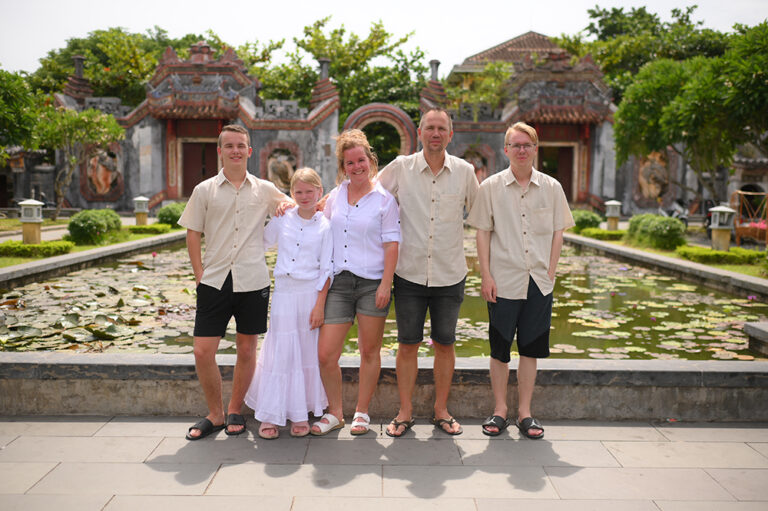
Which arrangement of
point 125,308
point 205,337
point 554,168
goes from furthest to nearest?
point 554,168, point 125,308, point 205,337

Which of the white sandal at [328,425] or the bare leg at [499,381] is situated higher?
the bare leg at [499,381]

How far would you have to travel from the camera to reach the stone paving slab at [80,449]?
2.86 meters

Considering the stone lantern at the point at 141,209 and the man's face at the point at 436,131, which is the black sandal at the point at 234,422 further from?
the stone lantern at the point at 141,209

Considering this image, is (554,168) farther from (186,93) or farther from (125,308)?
(125,308)

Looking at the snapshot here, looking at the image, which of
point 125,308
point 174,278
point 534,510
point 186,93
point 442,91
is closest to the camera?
point 534,510

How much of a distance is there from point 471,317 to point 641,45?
25.2m

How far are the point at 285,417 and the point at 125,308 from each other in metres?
3.90

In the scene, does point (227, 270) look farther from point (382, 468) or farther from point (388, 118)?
point (388, 118)

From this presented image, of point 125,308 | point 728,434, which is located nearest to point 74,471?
point 728,434

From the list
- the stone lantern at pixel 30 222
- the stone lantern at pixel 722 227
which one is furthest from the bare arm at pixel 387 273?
the stone lantern at pixel 722 227

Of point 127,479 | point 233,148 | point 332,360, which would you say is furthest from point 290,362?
point 233,148

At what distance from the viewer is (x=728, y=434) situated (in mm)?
3248

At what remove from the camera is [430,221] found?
3.21 m

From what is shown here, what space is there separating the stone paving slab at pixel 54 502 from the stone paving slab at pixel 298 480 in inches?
17.6
